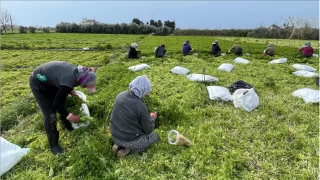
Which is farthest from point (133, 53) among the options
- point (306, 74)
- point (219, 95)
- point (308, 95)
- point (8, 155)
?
point (8, 155)

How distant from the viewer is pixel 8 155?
347cm

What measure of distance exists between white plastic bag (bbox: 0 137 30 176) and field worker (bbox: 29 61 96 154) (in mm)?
452

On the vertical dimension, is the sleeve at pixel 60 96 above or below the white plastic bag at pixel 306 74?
above

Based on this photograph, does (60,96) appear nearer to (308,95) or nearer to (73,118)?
(73,118)

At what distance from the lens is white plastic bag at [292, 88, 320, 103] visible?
5953 millimetres

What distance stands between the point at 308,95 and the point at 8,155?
6.27 metres

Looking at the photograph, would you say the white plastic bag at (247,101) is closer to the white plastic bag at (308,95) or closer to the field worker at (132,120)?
the white plastic bag at (308,95)

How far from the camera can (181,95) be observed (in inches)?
255

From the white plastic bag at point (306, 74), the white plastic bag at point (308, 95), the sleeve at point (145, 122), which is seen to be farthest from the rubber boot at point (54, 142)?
the white plastic bag at point (306, 74)

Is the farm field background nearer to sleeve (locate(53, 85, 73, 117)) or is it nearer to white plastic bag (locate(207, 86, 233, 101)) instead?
white plastic bag (locate(207, 86, 233, 101))

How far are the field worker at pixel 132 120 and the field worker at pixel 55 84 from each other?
21.1 inches

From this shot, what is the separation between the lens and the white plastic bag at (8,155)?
3.39m

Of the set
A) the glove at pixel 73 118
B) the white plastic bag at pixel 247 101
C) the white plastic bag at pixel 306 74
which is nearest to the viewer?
the glove at pixel 73 118

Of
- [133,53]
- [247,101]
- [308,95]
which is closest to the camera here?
[247,101]
